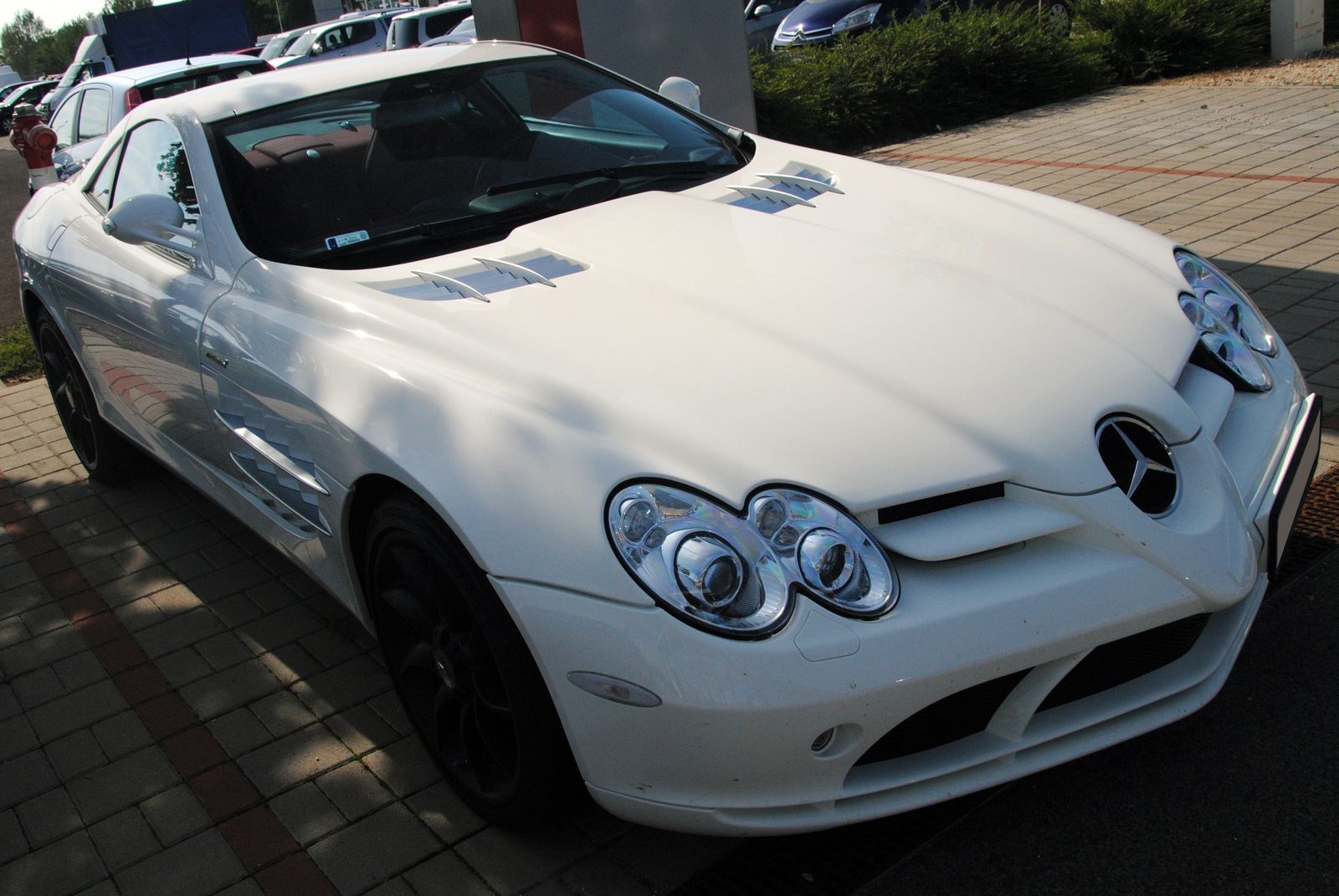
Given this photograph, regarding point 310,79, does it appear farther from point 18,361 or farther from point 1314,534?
point 18,361

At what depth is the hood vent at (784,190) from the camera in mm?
3211

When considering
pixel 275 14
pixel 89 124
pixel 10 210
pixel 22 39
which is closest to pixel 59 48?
pixel 275 14

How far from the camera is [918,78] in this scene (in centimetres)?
1099

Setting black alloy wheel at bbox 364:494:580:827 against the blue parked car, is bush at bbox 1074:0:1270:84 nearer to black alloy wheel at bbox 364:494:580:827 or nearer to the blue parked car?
the blue parked car

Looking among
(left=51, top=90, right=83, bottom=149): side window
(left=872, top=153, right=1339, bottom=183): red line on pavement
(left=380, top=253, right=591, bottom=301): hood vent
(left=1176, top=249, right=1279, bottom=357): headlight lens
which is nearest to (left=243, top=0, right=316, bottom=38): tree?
(left=51, top=90, right=83, bottom=149): side window

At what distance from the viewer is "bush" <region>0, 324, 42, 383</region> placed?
6.75m

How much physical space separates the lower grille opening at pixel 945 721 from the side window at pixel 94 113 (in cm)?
970

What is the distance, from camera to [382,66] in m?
3.63

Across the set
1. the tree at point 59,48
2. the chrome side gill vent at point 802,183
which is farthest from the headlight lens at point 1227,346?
the tree at point 59,48

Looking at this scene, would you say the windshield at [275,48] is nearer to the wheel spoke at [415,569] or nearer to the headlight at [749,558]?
the wheel spoke at [415,569]

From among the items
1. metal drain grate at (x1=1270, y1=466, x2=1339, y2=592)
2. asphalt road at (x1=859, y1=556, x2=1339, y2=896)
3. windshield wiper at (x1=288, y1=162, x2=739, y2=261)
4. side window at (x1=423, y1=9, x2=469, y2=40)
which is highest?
side window at (x1=423, y1=9, x2=469, y2=40)

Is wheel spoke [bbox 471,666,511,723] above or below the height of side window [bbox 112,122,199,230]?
below

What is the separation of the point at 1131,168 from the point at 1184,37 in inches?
199

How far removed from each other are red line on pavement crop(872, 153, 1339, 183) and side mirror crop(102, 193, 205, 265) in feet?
21.2
